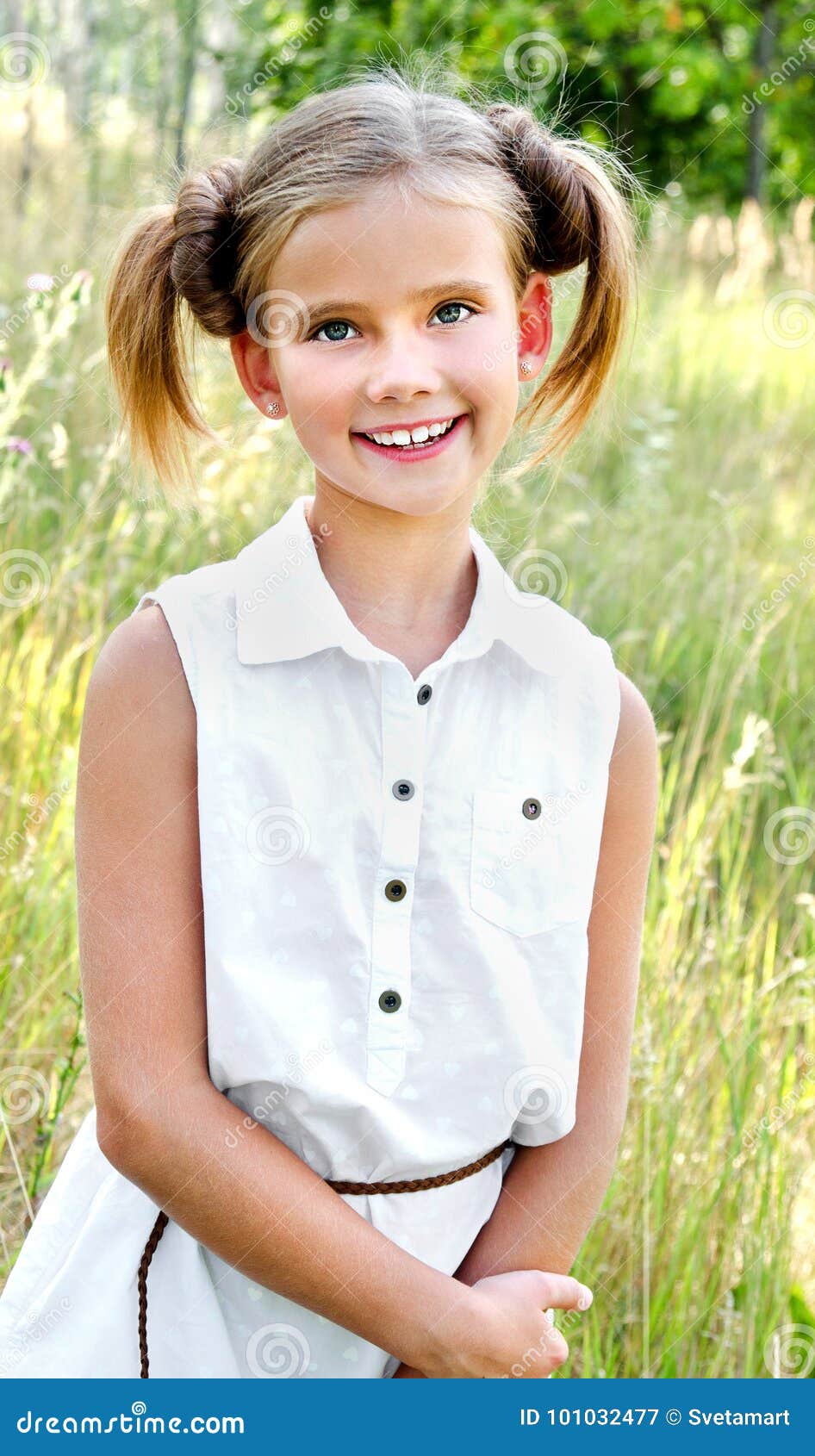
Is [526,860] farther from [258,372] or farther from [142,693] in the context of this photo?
[258,372]

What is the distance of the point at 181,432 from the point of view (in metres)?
1.43

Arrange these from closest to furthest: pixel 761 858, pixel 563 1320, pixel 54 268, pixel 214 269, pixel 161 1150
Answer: pixel 161 1150, pixel 214 269, pixel 563 1320, pixel 761 858, pixel 54 268

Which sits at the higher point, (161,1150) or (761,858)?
(161,1150)

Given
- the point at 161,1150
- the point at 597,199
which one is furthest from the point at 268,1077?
the point at 597,199

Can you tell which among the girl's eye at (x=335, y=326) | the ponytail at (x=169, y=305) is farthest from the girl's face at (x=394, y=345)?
the ponytail at (x=169, y=305)

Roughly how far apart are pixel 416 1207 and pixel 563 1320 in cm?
55

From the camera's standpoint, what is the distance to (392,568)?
1294mm

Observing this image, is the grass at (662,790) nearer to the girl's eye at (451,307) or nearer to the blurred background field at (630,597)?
the blurred background field at (630,597)

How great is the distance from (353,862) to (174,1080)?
0.23m

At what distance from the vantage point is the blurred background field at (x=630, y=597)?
71.1 inches

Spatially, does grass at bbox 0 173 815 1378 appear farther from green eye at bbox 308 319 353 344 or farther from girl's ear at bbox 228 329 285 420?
green eye at bbox 308 319 353 344

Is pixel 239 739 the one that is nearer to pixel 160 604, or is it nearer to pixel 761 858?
pixel 160 604

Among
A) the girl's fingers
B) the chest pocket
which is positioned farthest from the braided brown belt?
the chest pocket

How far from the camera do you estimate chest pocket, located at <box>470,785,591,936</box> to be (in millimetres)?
1231
